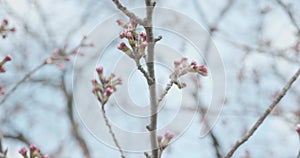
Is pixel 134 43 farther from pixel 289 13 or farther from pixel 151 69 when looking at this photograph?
pixel 289 13

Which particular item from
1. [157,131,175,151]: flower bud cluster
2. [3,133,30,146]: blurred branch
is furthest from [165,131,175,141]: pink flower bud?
[3,133,30,146]: blurred branch

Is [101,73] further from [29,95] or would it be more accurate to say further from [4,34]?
[29,95]

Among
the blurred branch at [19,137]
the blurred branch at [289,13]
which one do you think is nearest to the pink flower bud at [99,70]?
the blurred branch at [289,13]

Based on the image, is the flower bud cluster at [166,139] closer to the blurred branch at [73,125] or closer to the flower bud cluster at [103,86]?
the flower bud cluster at [103,86]

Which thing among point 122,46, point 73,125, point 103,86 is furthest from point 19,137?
point 122,46

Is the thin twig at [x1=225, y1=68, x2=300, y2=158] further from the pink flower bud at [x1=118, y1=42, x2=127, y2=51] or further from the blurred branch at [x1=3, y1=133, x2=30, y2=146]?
the blurred branch at [x1=3, y1=133, x2=30, y2=146]

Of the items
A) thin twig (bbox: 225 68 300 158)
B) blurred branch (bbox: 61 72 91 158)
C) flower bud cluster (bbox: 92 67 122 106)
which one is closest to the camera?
thin twig (bbox: 225 68 300 158)

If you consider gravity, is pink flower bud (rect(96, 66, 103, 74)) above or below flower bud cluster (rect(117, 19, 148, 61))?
below
